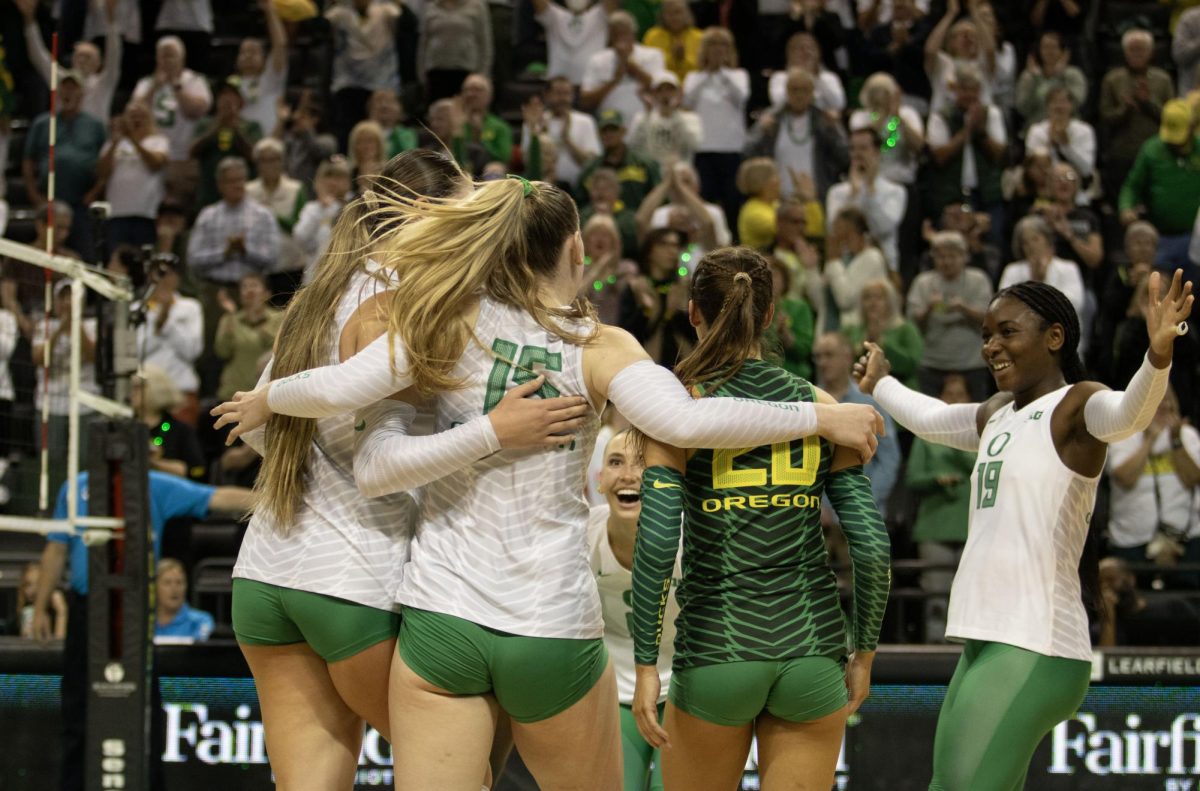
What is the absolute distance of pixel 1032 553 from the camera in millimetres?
4461

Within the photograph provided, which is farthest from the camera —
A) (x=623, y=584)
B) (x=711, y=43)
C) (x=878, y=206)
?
(x=711, y=43)

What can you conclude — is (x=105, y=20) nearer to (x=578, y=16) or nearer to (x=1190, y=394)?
(x=578, y=16)

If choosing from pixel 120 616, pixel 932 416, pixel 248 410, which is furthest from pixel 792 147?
pixel 248 410

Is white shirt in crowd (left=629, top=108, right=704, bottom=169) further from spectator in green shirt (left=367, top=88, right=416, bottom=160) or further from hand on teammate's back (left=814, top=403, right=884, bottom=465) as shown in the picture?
hand on teammate's back (left=814, top=403, right=884, bottom=465)

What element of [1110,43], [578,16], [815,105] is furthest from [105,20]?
[1110,43]

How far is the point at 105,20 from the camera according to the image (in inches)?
531

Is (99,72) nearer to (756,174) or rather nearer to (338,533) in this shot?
(756,174)

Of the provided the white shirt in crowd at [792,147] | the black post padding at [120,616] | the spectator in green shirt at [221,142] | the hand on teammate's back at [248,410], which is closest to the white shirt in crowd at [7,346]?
the black post padding at [120,616]

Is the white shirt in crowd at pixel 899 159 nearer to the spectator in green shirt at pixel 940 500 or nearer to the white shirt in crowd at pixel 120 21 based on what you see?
the spectator in green shirt at pixel 940 500

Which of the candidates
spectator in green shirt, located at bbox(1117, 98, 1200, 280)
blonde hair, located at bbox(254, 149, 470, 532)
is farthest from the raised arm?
spectator in green shirt, located at bbox(1117, 98, 1200, 280)

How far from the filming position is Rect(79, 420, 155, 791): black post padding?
6.10 metres

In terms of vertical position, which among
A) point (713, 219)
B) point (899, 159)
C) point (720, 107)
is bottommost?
point (713, 219)

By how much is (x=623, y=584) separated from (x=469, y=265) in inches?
68.4

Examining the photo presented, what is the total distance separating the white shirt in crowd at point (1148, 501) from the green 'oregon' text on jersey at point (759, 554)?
19.6 feet
